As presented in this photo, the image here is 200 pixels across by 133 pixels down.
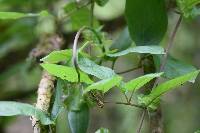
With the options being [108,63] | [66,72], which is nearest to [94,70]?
[66,72]

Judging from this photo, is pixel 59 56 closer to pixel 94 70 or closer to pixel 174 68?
pixel 94 70

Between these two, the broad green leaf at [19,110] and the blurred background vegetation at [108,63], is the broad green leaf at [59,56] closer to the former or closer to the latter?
the broad green leaf at [19,110]

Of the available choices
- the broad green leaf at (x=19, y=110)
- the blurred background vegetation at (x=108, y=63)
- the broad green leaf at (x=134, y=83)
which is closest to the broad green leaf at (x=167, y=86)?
the broad green leaf at (x=134, y=83)

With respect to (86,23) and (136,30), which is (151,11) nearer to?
(136,30)

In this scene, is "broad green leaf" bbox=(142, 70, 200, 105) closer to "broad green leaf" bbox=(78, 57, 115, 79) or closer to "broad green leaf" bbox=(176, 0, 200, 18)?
"broad green leaf" bbox=(78, 57, 115, 79)

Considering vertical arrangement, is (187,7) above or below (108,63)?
above

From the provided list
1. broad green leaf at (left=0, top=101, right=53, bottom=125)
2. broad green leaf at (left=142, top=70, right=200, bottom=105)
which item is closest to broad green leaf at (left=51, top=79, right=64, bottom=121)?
broad green leaf at (left=0, top=101, right=53, bottom=125)

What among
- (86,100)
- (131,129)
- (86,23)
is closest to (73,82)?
(86,100)
